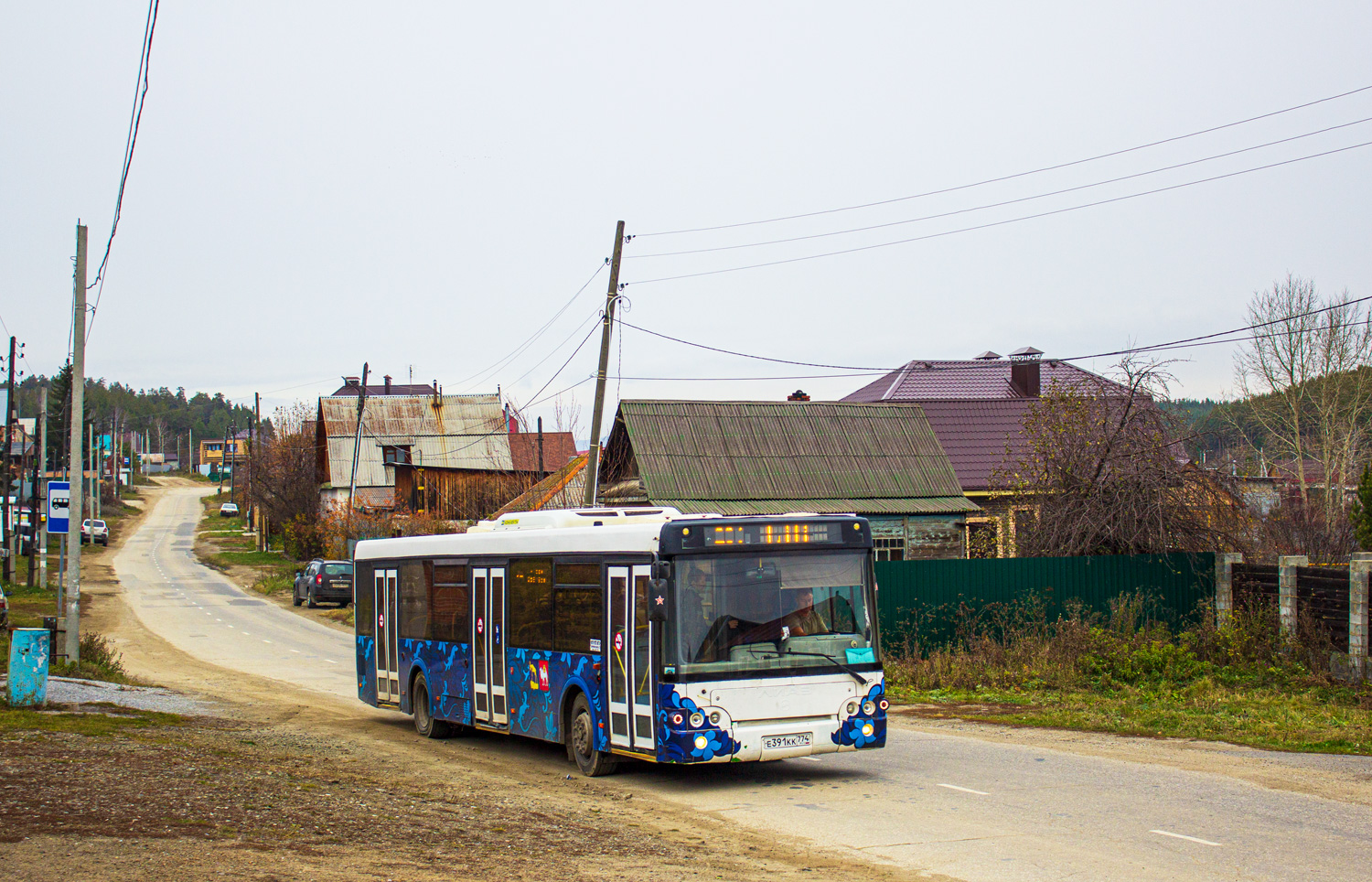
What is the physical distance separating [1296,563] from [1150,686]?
3.08 m

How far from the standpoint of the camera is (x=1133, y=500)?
22.2 metres

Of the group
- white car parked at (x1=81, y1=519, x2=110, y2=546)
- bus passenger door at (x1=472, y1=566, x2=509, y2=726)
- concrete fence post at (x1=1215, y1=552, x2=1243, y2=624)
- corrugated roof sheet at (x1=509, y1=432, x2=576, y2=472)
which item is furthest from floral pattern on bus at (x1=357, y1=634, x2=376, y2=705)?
white car parked at (x1=81, y1=519, x2=110, y2=546)

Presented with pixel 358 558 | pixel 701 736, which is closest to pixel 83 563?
pixel 358 558

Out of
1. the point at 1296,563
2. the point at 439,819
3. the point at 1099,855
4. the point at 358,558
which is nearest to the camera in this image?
the point at 1099,855

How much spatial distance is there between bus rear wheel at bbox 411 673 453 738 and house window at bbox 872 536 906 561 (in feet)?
53.7

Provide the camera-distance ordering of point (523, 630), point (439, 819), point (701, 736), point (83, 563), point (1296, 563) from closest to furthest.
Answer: point (439, 819) → point (701, 736) → point (523, 630) → point (1296, 563) → point (83, 563)

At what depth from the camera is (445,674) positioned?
14625 mm

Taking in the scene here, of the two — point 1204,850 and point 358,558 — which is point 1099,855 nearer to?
point 1204,850

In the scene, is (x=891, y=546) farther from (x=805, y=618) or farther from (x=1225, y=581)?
(x=805, y=618)

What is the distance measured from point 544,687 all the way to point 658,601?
2663 mm

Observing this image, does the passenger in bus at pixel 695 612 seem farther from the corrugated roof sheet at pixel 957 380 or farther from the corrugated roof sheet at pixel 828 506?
the corrugated roof sheet at pixel 957 380

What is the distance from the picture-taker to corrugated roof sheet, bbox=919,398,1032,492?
120 ft

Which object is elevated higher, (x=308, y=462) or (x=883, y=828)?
(x=308, y=462)

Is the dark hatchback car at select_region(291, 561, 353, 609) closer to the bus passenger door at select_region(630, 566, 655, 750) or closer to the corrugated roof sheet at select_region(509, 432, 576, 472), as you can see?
the corrugated roof sheet at select_region(509, 432, 576, 472)
